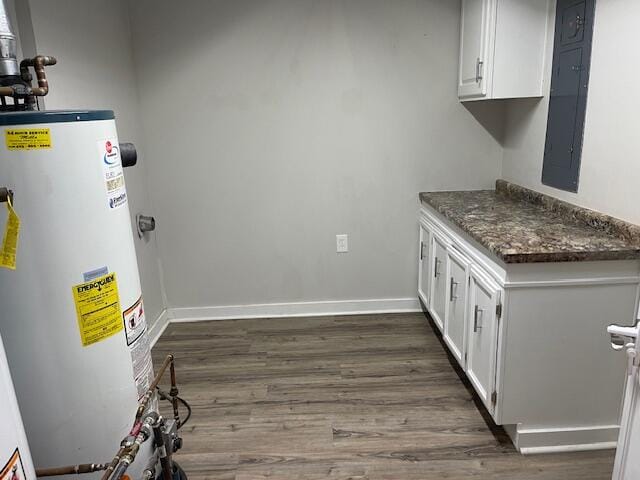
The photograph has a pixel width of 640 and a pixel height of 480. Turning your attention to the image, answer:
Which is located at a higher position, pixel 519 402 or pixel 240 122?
pixel 240 122

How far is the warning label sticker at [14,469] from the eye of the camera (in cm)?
95

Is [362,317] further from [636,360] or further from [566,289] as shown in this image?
[636,360]

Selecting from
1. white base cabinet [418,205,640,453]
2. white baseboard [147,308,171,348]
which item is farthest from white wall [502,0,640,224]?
white baseboard [147,308,171,348]

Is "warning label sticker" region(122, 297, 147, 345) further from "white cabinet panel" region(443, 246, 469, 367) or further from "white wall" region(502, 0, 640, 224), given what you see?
"white wall" region(502, 0, 640, 224)

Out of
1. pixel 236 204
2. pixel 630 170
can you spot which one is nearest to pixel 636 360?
pixel 630 170

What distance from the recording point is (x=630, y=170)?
189 centimetres

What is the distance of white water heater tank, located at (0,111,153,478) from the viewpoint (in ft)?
3.63

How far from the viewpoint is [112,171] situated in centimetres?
124

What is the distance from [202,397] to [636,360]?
6.53ft

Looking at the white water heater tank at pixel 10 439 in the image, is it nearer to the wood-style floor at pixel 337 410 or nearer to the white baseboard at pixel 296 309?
the wood-style floor at pixel 337 410

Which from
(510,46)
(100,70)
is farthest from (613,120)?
(100,70)

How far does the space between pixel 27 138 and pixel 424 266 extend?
248 cm

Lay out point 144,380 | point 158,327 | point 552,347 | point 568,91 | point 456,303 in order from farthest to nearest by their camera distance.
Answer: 1. point 158,327
2. point 456,303
3. point 568,91
4. point 552,347
5. point 144,380

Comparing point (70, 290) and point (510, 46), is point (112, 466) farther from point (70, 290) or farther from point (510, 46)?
point (510, 46)
